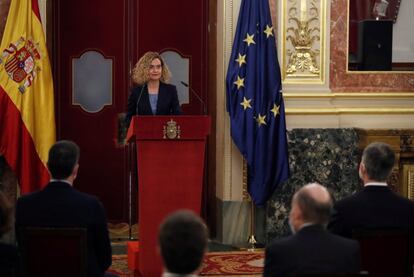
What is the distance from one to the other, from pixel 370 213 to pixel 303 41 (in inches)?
155

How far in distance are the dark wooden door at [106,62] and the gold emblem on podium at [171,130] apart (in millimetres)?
2418

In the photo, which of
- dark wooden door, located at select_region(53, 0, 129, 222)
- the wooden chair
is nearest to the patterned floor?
dark wooden door, located at select_region(53, 0, 129, 222)

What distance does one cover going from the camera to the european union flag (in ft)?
24.1

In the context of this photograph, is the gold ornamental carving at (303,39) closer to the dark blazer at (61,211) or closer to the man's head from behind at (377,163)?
the man's head from behind at (377,163)

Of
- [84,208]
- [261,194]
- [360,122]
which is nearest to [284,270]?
[84,208]

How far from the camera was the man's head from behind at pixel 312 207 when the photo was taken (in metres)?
3.30

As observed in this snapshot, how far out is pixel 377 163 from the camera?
13.5ft

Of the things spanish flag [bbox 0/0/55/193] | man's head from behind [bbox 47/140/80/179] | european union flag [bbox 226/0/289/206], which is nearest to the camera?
man's head from behind [bbox 47/140/80/179]

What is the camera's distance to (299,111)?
7.59 m

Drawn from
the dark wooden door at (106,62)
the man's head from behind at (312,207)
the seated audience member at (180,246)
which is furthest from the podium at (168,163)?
the seated audience member at (180,246)

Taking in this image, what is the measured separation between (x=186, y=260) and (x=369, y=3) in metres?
6.26

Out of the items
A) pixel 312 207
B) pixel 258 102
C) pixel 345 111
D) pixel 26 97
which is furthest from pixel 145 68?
pixel 312 207

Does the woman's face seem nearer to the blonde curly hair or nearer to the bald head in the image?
the blonde curly hair

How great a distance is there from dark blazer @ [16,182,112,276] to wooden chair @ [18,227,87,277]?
8.0 inches
